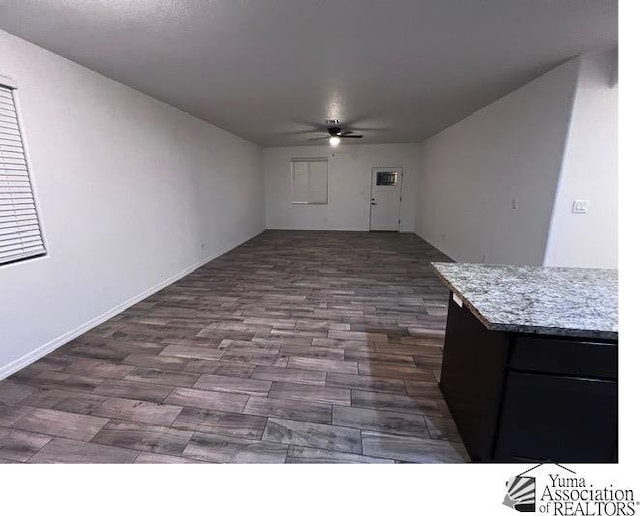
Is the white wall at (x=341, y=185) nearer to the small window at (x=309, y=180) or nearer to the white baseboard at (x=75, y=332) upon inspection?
the small window at (x=309, y=180)

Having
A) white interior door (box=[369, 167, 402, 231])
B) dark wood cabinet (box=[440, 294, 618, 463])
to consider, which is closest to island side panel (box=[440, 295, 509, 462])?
dark wood cabinet (box=[440, 294, 618, 463])

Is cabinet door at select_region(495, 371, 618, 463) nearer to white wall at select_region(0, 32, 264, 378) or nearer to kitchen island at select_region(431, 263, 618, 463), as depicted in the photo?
kitchen island at select_region(431, 263, 618, 463)

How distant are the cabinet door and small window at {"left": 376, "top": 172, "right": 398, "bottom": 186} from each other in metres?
7.35

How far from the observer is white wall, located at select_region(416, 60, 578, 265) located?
2811mm

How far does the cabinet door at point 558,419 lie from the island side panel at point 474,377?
0.16 feet

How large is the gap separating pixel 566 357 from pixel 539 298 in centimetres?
29

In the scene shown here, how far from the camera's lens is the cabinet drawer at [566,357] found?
3.61ft

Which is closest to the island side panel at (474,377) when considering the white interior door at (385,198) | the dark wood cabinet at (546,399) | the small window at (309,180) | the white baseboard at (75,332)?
the dark wood cabinet at (546,399)

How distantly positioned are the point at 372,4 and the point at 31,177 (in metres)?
2.78

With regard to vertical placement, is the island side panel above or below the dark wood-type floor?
above

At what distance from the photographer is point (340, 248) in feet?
20.7

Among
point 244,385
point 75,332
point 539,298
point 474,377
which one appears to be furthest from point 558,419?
point 75,332
